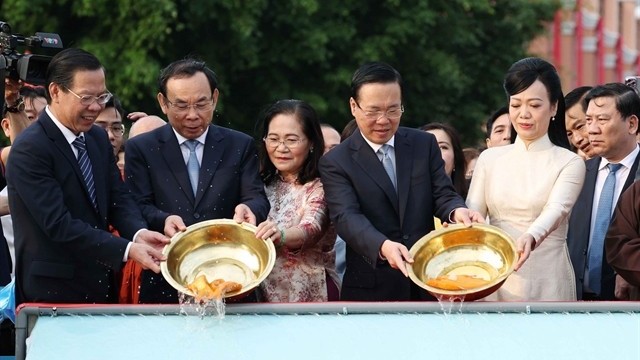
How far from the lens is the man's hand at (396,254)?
247 inches

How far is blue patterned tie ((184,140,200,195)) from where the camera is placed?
273 inches

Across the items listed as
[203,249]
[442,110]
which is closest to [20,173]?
[203,249]

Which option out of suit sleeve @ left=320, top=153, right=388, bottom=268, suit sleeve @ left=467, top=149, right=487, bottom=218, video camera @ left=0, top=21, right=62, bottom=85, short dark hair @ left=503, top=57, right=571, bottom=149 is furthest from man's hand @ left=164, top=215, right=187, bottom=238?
short dark hair @ left=503, top=57, right=571, bottom=149

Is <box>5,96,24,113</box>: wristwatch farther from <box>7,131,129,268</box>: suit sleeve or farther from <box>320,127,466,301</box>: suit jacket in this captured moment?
<box>320,127,466,301</box>: suit jacket

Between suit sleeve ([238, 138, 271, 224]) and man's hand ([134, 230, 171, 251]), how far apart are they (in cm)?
53

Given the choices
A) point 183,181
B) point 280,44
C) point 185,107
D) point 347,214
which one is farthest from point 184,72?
point 280,44

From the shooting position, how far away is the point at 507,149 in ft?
22.9

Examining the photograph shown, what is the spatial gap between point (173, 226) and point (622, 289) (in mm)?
2196

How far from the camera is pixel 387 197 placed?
6.83 metres

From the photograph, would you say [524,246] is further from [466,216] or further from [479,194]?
[479,194]

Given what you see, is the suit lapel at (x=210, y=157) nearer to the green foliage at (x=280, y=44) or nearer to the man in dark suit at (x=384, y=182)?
the man in dark suit at (x=384, y=182)

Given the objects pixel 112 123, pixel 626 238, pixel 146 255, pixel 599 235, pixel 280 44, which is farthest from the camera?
pixel 280 44

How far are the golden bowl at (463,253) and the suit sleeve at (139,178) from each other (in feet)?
4.02

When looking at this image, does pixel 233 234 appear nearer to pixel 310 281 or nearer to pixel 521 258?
pixel 310 281
